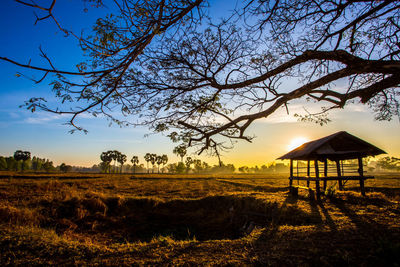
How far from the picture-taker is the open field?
310 centimetres

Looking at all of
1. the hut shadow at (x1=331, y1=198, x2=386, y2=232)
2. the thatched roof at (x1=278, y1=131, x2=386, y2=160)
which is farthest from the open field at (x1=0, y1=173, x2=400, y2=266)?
the thatched roof at (x1=278, y1=131, x2=386, y2=160)

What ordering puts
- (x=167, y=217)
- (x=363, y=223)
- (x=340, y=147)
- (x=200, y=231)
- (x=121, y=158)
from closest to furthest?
(x=363, y=223) → (x=200, y=231) → (x=167, y=217) → (x=340, y=147) → (x=121, y=158)

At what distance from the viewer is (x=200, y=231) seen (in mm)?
8633

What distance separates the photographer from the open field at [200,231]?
310cm

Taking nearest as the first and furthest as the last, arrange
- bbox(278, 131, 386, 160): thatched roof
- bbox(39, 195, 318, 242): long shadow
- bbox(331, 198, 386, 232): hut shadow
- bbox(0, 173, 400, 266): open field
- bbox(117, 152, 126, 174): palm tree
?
bbox(0, 173, 400, 266): open field, bbox(331, 198, 386, 232): hut shadow, bbox(39, 195, 318, 242): long shadow, bbox(278, 131, 386, 160): thatched roof, bbox(117, 152, 126, 174): palm tree

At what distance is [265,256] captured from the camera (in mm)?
3129

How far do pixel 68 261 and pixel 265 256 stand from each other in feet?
11.1

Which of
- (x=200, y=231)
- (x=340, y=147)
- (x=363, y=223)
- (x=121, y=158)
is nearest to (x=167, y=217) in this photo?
(x=200, y=231)

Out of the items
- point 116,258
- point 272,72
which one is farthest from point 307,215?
point 116,258

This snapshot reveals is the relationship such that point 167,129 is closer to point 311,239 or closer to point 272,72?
point 272,72

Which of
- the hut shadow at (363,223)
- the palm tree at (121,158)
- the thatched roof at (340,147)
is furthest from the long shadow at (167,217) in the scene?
the palm tree at (121,158)

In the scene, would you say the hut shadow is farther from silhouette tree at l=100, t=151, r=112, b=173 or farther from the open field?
silhouette tree at l=100, t=151, r=112, b=173

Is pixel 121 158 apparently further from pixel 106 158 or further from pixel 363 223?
pixel 363 223

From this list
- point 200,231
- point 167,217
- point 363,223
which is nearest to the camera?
point 363,223
